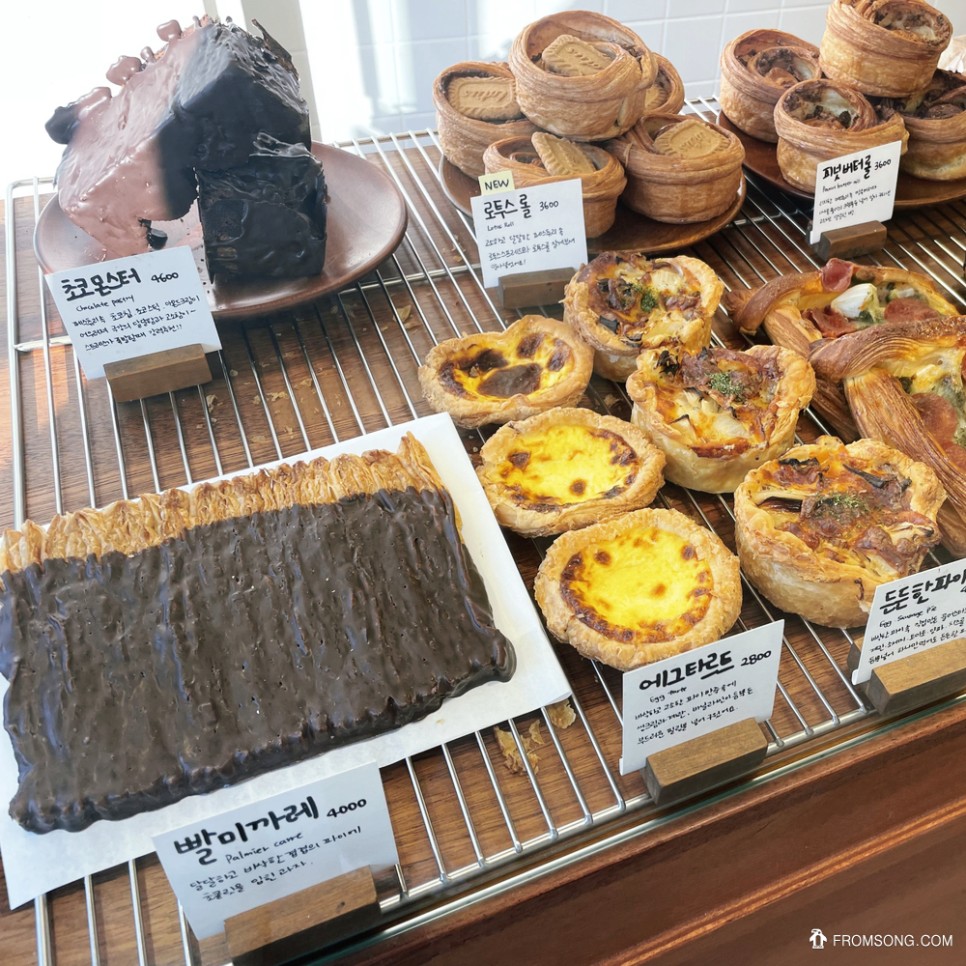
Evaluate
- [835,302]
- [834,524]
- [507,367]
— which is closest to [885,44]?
[835,302]

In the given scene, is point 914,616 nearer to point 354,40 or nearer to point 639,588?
point 639,588

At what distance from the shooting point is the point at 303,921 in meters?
1.28

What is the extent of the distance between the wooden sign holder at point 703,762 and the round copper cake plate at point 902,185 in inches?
72.0

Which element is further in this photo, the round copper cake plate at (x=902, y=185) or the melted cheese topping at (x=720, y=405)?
the round copper cake plate at (x=902, y=185)

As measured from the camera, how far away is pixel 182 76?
2041 mm

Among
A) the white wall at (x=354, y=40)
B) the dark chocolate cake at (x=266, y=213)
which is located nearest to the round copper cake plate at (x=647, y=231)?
the dark chocolate cake at (x=266, y=213)

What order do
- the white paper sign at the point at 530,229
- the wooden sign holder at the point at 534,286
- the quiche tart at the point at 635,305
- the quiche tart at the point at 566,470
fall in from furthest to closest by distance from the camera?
the wooden sign holder at the point at 534,286
the white paper sign at the point at 530,229
the quiche tart at the point at 635,305
the quiche tart at the point at 566,470

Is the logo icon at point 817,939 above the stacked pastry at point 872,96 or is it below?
below

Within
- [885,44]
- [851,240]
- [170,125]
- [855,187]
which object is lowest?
[851,240]

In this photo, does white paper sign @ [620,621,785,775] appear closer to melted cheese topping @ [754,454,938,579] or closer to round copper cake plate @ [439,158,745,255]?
melted cheese topping @ [754,454,938,579]

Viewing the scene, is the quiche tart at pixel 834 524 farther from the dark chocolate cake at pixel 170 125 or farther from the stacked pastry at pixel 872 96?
the dark chocolate cake at pixel 170 125

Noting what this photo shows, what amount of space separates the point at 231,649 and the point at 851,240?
2.03 metres

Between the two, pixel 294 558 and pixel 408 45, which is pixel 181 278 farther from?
pixel 408 45

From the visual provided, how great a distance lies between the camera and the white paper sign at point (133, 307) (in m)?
1.99
